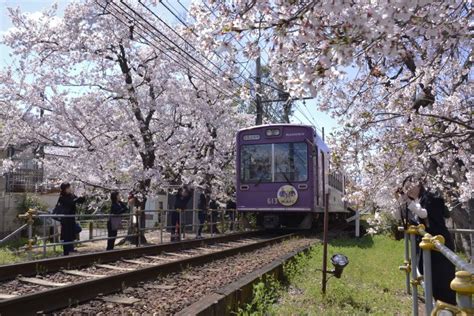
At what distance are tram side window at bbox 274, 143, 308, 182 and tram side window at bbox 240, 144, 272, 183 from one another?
0.86 feet

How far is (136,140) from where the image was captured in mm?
16531

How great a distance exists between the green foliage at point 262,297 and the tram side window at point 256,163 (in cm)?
808

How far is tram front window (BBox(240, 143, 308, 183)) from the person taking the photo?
14.4m

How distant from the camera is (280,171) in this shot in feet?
47.9

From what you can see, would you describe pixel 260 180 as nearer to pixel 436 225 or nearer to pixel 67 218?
pixel 67 218

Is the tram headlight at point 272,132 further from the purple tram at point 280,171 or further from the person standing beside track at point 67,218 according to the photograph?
the person standing beside track at point 67,218

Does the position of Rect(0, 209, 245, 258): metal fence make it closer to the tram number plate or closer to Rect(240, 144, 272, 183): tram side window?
Rect(240, 144, 272, 183): tram side window

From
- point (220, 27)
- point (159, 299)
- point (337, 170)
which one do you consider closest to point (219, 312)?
point (159, 299)

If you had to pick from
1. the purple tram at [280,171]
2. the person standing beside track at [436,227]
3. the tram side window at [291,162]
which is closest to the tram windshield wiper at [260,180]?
the purple tram at [280,171]

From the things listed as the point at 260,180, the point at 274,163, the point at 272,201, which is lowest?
the point at 272,201

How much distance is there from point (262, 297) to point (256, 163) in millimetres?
9341

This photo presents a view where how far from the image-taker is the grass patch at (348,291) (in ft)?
18.4

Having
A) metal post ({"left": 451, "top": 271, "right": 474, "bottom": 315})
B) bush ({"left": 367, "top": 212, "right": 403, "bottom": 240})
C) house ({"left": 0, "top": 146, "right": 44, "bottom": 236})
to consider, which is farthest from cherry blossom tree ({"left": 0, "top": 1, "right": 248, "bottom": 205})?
metal post ({"left": 451, "top": 271, "right": 474, "bottom": 315})

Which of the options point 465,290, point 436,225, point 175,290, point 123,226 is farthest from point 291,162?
point 465,290
